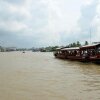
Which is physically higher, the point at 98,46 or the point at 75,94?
the point at 98,46

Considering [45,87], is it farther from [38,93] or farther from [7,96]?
[7,96]

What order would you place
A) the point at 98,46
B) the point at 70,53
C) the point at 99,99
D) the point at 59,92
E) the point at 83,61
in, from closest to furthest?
the point at 99,99
the point at 59,92
the point at 98,46
the point at 83,61
the point at 70,53

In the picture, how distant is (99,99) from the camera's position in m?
12.2

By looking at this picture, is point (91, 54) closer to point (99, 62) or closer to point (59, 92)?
point (99, 62)

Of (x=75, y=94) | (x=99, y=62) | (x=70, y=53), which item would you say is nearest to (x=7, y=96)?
(x=75, y=94)

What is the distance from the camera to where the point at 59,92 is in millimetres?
13914

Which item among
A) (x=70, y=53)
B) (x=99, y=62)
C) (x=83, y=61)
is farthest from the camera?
(x=70, y=53)

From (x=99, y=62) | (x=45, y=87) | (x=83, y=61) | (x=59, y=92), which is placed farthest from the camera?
(x=83, y=61)

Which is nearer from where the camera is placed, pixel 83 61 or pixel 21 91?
pixel 21 91

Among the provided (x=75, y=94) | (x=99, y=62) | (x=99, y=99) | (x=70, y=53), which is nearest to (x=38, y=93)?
(x=75, y=94)

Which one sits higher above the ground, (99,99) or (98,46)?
(98,46)

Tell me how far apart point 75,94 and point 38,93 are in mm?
1866

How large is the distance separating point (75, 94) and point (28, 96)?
2.30 m

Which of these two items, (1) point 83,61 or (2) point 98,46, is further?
(1) point 83,61
